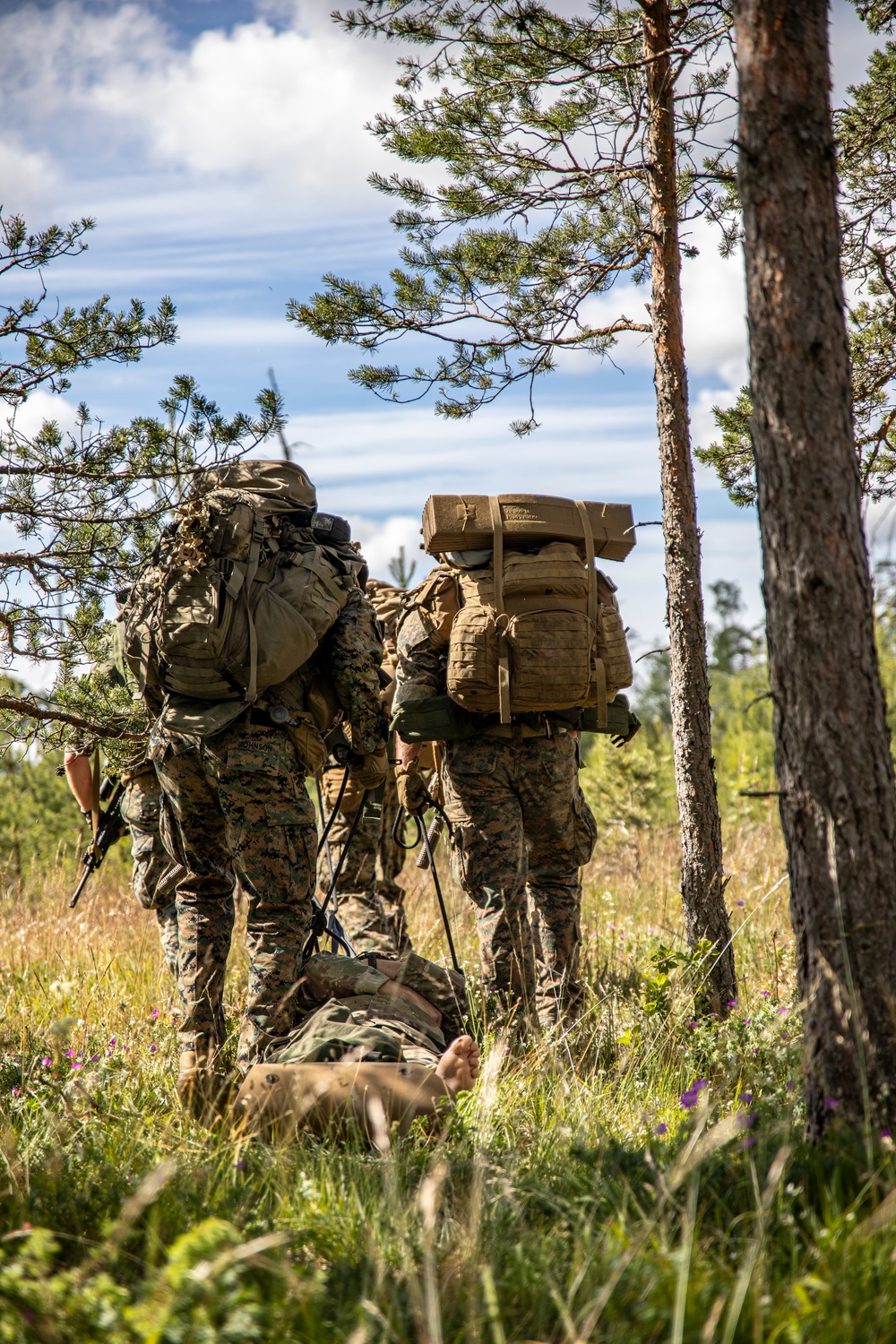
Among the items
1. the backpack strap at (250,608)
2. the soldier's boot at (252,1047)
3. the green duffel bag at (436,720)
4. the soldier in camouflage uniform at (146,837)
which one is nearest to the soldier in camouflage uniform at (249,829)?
the soldier's boot at (252,1047)

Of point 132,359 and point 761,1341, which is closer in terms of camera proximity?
point 761,1341

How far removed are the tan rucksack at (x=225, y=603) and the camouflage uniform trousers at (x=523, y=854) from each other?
100 cm

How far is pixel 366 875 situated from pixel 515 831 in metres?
1.35

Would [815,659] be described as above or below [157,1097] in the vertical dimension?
above

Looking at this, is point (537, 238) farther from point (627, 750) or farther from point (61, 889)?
point (627, 750)

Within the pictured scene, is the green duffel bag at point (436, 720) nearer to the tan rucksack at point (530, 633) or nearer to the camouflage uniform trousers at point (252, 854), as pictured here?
the tan rucksack at point (530, 633)

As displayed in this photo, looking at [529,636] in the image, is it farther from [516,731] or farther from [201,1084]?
[201,1084]

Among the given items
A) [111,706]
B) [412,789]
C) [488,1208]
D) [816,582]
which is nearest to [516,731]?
[412,789]

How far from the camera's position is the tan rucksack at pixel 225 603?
3.71 m

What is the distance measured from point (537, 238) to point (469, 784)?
2.62m

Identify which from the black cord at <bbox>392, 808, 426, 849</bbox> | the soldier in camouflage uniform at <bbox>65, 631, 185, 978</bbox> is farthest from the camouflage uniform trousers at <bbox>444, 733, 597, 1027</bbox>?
the soldier in camouflage uniform at <bbox>65, 631, 185, 978</bbox>

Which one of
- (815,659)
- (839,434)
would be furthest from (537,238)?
(815,659)

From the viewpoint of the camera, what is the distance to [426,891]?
8164mm

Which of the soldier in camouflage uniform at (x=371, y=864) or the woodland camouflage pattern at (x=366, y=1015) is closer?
the woodland camouflage pattern at (x=366, y=1015)
